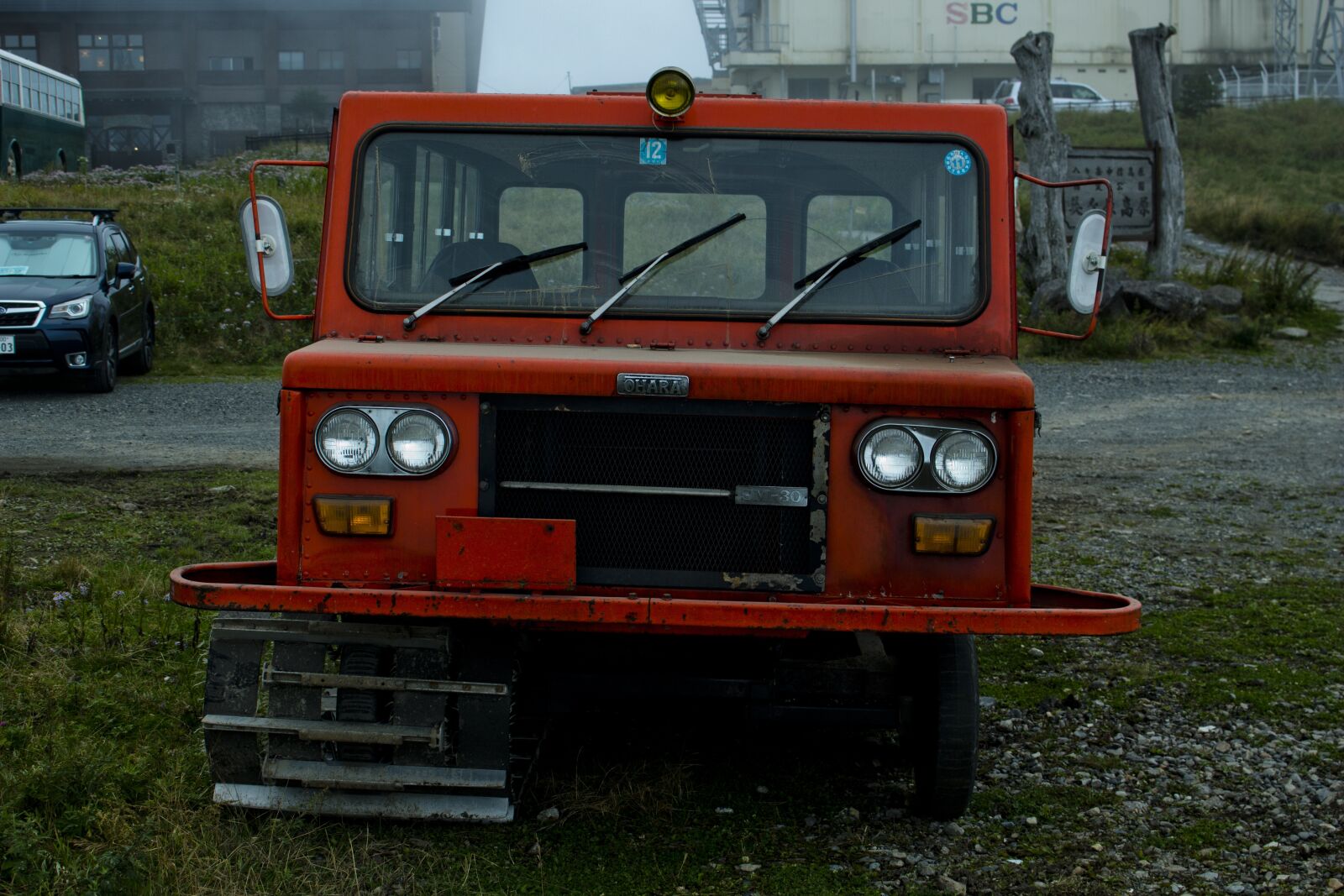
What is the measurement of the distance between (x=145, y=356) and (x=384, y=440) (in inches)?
484

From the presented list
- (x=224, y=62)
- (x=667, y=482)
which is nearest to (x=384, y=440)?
(x=667, y=482)

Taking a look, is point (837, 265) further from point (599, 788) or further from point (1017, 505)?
point (599, 788)

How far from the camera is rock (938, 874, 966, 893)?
384 centimetres

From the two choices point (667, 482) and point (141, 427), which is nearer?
point (667, 482)

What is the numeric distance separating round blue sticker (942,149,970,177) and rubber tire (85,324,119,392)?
10844mm

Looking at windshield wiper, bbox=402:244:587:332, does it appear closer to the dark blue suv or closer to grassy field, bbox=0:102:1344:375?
the dark blue suv

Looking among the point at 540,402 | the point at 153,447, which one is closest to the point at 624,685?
the point at 540,402

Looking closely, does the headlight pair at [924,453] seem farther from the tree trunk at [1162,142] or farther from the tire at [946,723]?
the tree trunk at [1162,142]

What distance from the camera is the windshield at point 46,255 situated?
14070mm

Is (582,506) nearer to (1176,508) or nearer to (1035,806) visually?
(1035,806)

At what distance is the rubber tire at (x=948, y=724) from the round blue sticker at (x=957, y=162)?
1.46m

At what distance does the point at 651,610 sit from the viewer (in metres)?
3.77

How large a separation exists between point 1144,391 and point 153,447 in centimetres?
923

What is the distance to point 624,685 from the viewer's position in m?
4.31
